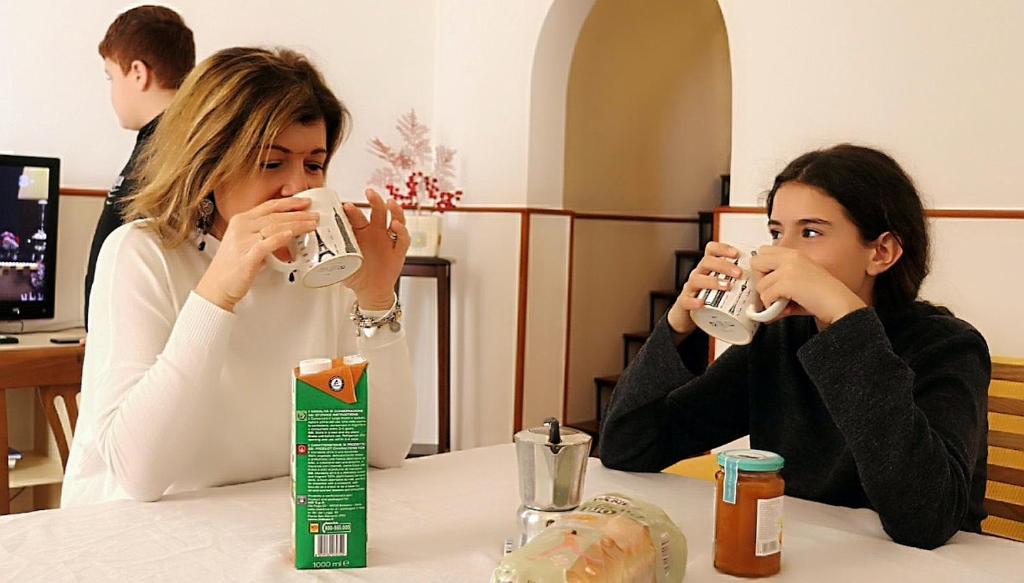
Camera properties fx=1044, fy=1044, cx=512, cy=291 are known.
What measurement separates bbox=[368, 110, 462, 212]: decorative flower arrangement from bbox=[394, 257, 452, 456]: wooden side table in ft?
0.77

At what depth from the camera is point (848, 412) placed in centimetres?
120

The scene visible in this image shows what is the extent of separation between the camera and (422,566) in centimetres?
102

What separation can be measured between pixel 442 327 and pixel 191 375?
273 cm

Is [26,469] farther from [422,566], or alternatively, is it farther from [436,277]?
[422,566]

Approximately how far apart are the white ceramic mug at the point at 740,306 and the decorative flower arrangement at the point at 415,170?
2.79m

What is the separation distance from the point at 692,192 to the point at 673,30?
0.76m

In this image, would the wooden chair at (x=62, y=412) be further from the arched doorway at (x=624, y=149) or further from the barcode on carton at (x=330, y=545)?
the barcode on carton at (x=330, y=545)

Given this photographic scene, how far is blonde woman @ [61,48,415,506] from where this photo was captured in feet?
4.02

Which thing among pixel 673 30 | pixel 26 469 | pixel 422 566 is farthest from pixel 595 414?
pixel 422 566

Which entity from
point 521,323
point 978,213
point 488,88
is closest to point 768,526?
point 978,213

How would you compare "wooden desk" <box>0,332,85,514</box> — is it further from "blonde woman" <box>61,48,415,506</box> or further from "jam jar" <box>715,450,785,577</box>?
"jam jar" <box>715,450,785,577</box>

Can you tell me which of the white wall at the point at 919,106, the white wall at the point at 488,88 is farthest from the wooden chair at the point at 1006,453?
the white wall at the point at 488,88

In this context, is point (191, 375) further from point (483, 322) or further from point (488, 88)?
point (488, 88)

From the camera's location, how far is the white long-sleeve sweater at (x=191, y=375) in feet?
4.02
